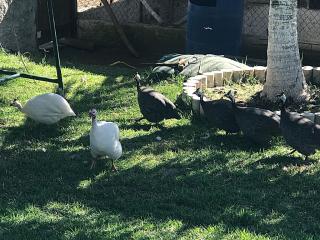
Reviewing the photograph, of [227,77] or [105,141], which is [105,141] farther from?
[227,77]

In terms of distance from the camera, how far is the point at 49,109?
20.9 feet

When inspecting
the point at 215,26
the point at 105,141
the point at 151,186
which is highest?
the point at 215,26

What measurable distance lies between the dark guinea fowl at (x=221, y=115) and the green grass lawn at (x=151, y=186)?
116 mm

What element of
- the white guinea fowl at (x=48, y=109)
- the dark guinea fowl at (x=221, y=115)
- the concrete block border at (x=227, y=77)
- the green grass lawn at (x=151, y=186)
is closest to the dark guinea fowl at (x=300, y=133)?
the green grass lawn at (x=151, y=186)

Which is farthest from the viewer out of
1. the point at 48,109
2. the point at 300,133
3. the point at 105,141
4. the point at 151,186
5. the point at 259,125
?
the point at 48,109

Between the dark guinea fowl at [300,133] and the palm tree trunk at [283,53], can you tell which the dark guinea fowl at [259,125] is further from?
the palm tree trunk at [283,53]

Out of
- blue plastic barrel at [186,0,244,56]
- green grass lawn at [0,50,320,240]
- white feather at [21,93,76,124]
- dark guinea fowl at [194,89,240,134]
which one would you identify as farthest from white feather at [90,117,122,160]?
blue plastic barrel at [186,0,244,56]

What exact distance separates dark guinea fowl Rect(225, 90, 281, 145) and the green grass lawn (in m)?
0.14

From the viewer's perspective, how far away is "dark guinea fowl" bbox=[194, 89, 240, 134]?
6195mm

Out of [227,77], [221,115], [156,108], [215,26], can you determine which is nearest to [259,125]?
[221,115]

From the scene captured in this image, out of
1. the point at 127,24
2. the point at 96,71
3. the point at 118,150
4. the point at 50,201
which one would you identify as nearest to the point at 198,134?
the point at 118,150

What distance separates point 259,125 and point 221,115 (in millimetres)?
479

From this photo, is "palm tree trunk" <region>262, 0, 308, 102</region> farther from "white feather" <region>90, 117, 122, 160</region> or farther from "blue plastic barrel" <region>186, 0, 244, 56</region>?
"blue plastic barrel" <region>186, 0, 244, 56</region>

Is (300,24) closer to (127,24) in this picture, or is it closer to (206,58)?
(206,58)
